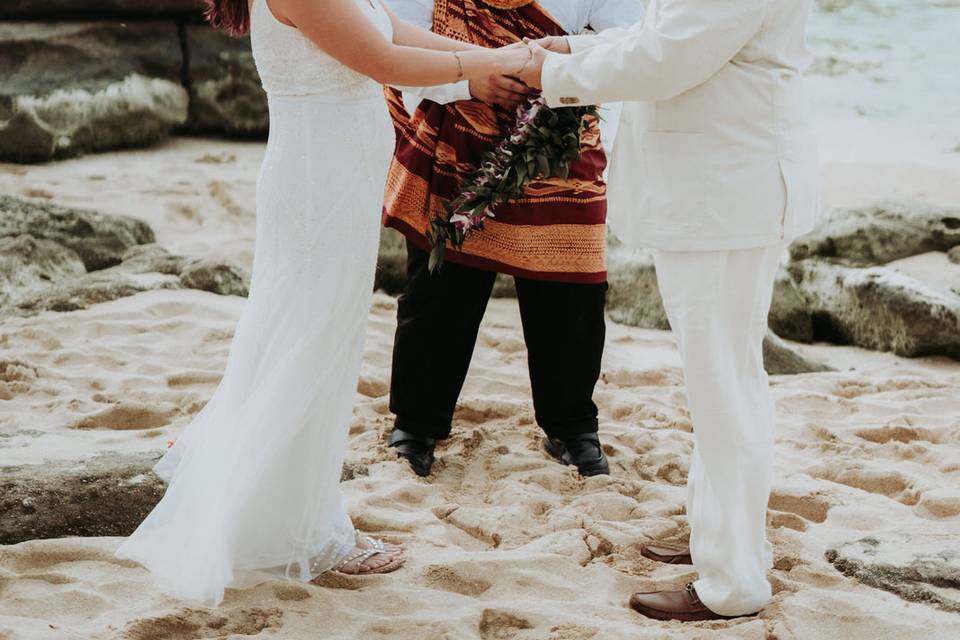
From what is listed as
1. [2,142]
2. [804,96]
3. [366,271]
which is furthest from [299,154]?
[2,142]

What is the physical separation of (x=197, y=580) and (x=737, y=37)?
185 cm

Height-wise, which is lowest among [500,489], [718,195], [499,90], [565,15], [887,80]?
[500,489]

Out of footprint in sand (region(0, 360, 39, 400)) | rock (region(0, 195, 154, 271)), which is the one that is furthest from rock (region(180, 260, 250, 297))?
footprint in sand (region(0, 360, 39, 400))

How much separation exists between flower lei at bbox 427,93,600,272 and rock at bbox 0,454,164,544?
113 cm

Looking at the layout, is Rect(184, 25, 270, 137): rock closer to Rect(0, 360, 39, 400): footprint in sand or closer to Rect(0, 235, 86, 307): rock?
Rect(0, 235, 86, 307): rock

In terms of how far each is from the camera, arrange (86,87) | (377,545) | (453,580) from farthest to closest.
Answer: (86,87) < (377,545) < (453,580)

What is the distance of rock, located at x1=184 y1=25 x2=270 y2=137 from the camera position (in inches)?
353

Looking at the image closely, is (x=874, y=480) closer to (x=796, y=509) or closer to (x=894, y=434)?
(x=796, y=509)

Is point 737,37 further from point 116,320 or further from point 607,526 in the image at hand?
point 116,320

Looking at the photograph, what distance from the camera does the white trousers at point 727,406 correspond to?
2859 mm

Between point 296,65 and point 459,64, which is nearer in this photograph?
point 296,65

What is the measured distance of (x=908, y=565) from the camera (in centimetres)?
330

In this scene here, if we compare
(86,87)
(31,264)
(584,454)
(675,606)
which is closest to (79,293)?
(31,264)

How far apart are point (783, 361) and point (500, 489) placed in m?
1.99
